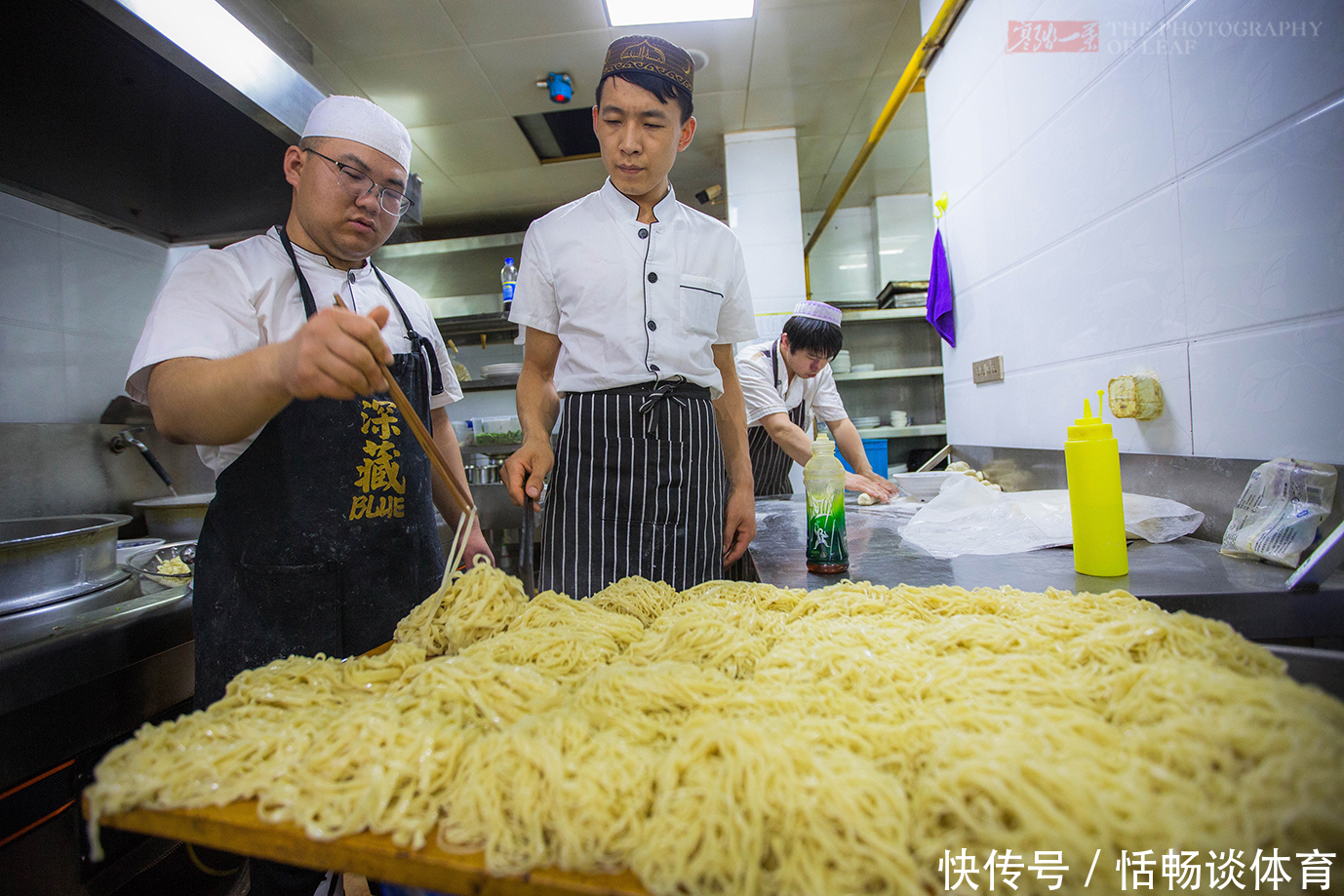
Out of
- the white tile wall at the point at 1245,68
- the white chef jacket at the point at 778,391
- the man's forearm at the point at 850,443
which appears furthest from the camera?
the man's forearm at the point at 850,443

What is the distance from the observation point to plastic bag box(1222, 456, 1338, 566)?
1191mm

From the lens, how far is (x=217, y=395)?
3.54 feet

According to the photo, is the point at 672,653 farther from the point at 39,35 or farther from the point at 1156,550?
the point at 39,35

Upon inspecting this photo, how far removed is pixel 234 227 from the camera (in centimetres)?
264

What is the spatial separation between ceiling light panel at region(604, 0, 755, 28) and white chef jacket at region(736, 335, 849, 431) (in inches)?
74.6

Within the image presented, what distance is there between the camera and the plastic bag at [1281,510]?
1191 millimetres

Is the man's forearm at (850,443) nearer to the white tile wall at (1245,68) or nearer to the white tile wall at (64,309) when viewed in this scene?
the white tile wall at (1245,68)

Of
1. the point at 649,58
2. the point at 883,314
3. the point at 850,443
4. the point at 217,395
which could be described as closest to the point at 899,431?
the point at 883,314

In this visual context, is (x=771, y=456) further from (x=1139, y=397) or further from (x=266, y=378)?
(x=266, y=378)

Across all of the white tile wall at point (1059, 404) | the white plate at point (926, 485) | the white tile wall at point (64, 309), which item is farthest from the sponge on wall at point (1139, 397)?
the white tile wall at point (64, 309)

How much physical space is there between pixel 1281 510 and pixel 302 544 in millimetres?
2201

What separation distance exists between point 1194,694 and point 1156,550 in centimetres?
108

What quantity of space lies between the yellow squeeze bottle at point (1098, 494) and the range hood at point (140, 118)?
8.13 ft

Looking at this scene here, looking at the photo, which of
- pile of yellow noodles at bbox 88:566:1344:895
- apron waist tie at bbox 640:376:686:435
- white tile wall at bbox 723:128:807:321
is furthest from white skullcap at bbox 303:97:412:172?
white tile wall at bbox 723:128:807:321
